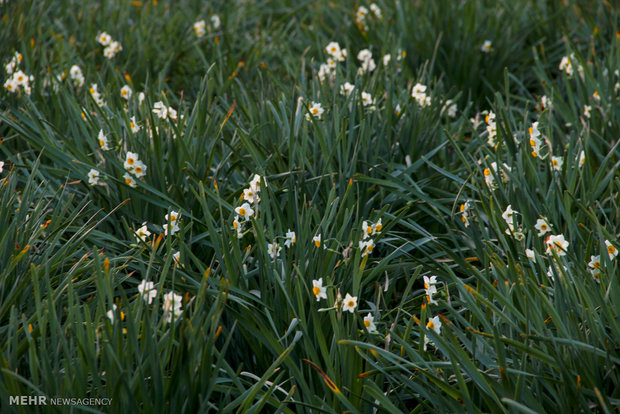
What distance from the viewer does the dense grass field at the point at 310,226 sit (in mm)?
1676

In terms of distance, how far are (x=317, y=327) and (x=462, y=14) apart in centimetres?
294

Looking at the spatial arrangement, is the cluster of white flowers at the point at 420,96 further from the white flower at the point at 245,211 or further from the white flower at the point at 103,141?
Result: the white flower at the point at 103,141

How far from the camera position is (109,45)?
3.90 metres

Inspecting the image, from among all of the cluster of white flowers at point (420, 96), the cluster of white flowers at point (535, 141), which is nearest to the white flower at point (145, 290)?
the cluster of white flowers at point (535, 141)

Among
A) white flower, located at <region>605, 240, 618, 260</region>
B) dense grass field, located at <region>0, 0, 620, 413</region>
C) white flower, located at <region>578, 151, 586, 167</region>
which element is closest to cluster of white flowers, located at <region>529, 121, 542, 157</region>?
dense grass field, located at <region>0, 0, 620, 413</region>

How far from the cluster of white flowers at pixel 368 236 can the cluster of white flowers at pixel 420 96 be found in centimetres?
97

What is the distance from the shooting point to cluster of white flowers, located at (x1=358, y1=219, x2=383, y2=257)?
82.7 inches

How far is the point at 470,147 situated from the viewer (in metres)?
3.02

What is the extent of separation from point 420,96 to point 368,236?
39.0 inches

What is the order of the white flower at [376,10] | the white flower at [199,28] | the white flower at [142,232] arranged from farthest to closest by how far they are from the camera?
the white flower at [376,10], the white flower at [199,28], the white flower at [142,232]

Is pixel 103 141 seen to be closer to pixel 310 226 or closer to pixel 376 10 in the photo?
pixel 310 226

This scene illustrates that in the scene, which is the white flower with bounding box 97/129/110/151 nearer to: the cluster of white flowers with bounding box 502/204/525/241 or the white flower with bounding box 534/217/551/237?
the cluster of white flowers with bounding box 502/204/525/241

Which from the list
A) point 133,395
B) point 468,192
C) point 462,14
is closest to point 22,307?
point 133,395

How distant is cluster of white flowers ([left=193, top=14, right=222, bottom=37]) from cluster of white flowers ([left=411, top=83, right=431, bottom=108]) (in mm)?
1766
